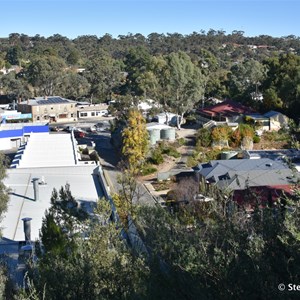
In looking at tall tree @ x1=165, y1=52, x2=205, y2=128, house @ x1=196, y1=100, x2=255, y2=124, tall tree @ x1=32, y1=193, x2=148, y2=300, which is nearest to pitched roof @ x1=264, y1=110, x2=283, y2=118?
house @ x1=196, y1=100, x2=255, y2=124

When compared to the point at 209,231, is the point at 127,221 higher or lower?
lower

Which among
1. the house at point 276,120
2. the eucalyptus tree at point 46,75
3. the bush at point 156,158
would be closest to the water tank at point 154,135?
the bush at point 156,158

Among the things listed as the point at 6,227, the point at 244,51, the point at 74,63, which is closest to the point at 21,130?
the point at 6,227

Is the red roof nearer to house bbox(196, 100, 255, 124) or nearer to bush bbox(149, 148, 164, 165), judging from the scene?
house bbox(196, 100, 255, 124)

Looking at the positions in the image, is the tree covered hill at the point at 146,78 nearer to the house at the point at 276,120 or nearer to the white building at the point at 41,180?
the house at the point at 276,120

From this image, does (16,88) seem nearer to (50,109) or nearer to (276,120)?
(50,109)

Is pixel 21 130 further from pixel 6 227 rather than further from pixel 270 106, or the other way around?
pixel 6 227
